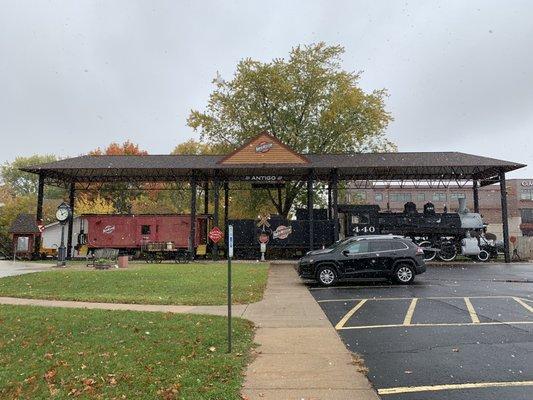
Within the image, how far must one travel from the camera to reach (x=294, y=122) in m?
42.8

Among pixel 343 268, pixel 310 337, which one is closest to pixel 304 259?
pixel 343 268

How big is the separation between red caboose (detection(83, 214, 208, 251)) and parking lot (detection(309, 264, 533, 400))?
1860 centimetres

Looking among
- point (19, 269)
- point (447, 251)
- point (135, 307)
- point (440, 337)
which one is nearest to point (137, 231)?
point (19, 269)

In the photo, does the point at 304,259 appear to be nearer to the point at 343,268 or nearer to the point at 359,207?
the point at 343,268

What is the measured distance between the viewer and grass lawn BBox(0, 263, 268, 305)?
484 inches

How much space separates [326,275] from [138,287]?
6.62 meters

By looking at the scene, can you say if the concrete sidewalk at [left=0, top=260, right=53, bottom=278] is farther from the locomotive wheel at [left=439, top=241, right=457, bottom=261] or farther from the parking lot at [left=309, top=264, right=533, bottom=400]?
the locomotive wheel at [left=439, top=241, right=457, bottom=261]

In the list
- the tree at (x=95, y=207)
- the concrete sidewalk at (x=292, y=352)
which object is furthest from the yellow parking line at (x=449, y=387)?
the tree at (x=95, y=207)

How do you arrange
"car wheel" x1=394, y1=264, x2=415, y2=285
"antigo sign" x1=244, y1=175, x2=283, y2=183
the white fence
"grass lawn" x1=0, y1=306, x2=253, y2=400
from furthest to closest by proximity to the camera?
the white fence → "antigo sign" x1=244, y1=175, x2=283, y2=183 → "car wheel" x1=394, y1=264, x2=415, y2=285 → "grass lawn" x1=0, y1=306, x2=253, y2=400

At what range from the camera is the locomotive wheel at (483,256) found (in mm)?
29059

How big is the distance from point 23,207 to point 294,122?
31.0 meters

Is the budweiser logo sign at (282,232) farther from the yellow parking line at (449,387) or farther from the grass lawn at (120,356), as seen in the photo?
the yellow parking line at (449,387)

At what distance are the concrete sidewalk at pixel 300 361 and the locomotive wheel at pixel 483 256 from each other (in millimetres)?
22217

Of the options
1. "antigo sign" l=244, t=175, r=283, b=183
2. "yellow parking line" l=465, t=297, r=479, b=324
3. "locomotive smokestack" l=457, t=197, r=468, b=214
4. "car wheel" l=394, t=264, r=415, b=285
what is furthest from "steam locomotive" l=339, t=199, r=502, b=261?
"yellow parking line" l=465, t=297, r=479, b=324
